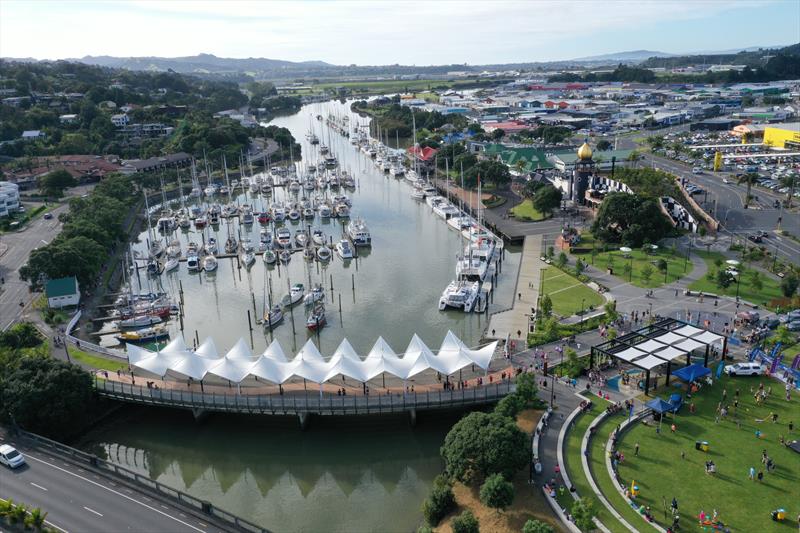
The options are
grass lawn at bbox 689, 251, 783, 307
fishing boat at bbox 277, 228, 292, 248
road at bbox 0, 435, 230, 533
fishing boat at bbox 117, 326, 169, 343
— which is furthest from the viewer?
fishing boat at bbox 277, 228, 292, 248

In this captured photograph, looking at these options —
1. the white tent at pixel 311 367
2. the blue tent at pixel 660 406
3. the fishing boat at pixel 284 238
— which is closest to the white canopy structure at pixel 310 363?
the white tent at pixel 311 367

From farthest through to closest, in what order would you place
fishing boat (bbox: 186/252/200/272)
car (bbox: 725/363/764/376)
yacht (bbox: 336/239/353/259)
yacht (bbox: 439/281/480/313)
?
yacht (bbox: 336/239/353/259)
fishing boat (bbox: 186/252/200/272)
yacht (bbox: 439/281/480/313)
car (bbox: 725/363/764/376)

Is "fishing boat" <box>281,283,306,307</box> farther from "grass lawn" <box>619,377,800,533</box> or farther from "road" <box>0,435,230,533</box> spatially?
"grass lawn" <box>619,377,800,533</box>

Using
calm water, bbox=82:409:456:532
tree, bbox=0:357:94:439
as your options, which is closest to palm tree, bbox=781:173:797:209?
calm water, bbox=82:409:456:532

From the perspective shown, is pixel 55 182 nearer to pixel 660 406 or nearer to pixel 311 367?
pixel 311 367

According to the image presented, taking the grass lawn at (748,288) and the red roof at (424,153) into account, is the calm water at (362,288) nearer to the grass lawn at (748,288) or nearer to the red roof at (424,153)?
the grass lawn at (748,288)

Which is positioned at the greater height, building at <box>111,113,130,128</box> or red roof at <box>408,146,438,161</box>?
building at <box>111,113,130,128</box>
